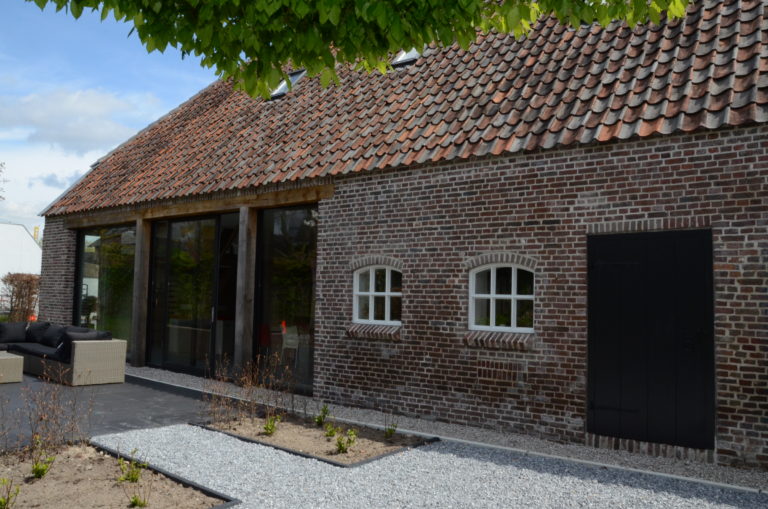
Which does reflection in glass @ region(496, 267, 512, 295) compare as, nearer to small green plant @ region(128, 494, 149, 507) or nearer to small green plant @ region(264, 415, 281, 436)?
small green plant @ region(264, 415, 281, 436)

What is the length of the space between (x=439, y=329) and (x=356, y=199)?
2.40 metres

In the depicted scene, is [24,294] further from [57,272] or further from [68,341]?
[68,341]

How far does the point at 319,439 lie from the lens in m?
7.02

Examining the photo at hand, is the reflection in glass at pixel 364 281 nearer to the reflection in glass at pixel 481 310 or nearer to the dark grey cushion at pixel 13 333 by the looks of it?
the reflection in glass at pixel 481 310

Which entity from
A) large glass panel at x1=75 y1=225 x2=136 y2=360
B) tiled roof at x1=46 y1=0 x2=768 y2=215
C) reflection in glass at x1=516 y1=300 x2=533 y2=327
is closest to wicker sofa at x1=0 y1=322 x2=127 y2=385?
large glass panel at x1=75 y1=225 x2=136 y2=360

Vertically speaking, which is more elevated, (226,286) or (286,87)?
(286,87)

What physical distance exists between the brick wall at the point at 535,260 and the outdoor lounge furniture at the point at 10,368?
17.1 feet

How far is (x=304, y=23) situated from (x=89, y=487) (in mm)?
4088

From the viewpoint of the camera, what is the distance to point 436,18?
Answer: 479 centimetres

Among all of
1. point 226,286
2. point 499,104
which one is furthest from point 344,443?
point 226,286

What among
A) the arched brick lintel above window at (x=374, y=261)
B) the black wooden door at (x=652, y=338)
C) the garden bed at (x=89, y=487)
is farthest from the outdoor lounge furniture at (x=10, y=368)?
the black wooden door at (x=652, y=338)

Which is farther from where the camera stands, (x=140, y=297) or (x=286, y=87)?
(x=286, y=87)

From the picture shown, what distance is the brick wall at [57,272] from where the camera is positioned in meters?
15.6

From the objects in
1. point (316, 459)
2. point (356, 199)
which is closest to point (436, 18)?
point (316, 459)
